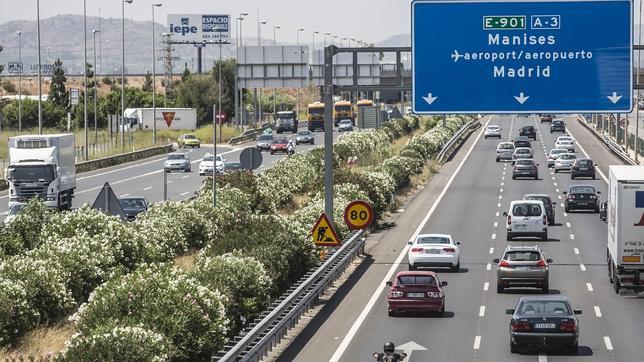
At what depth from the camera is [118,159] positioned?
333 ft

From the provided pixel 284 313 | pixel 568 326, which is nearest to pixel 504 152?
pixel 284 313

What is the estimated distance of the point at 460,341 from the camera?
3019 centimetres

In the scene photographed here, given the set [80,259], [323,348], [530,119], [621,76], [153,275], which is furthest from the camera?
[530,119]

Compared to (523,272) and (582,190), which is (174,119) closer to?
(582,190)

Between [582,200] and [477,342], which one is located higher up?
[582,200]

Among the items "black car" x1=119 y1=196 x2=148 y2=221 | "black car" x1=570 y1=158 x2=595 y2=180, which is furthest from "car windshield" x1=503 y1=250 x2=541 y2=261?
"black car" x1=570 y1=158 x2=595 y2=180

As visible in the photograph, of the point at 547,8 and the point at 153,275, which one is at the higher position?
the point at 547,8

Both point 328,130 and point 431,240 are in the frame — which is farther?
point 431,240

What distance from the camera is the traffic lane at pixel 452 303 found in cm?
2945

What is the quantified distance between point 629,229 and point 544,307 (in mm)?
8839

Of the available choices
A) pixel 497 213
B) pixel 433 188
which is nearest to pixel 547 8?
pixel 497 213

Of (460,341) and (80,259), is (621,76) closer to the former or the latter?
(460,341)

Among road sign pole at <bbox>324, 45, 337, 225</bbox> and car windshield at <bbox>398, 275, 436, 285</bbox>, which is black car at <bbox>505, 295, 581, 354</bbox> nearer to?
car windshield at <bbox>398, 275, 436, 285</bbox>

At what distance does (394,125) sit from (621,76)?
281 ft
